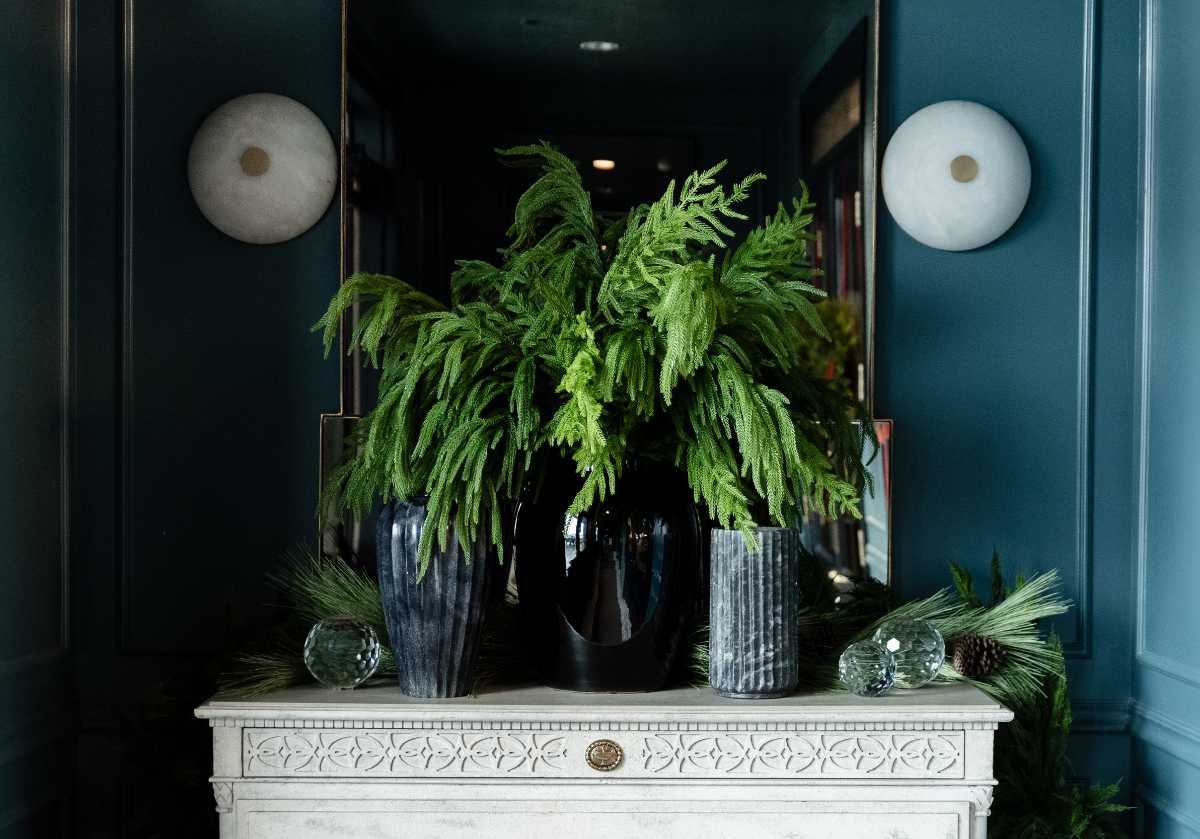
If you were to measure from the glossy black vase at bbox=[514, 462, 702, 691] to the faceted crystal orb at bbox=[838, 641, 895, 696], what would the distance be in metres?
0.24

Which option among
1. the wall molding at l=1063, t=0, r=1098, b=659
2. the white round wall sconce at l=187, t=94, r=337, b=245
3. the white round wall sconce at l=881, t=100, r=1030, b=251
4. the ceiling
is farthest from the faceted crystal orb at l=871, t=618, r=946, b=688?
the white round wall sconce at l=187, t=94, r=337, b=245

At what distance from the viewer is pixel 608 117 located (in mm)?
2084

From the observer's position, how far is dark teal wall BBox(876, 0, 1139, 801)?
2113 millimetres

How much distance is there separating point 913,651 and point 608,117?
105 cm

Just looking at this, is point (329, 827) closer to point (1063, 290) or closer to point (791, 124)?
point (791, 124)

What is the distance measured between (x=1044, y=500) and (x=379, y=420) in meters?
1.23

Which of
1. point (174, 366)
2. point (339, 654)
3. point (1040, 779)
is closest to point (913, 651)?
point (1040, 779)

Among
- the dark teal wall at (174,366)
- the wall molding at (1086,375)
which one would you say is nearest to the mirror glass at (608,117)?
the dark teal wall at (174,366)

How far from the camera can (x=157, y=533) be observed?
6.75 feet

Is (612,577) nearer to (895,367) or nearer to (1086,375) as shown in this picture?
(895,367)

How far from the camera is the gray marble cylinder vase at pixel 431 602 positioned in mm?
1620

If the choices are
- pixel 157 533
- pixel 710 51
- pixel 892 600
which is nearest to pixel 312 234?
pixel 157 533

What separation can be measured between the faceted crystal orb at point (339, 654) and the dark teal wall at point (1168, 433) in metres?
1.35

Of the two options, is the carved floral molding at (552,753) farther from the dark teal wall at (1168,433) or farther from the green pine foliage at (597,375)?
the dark teal wall at (1168,433)
